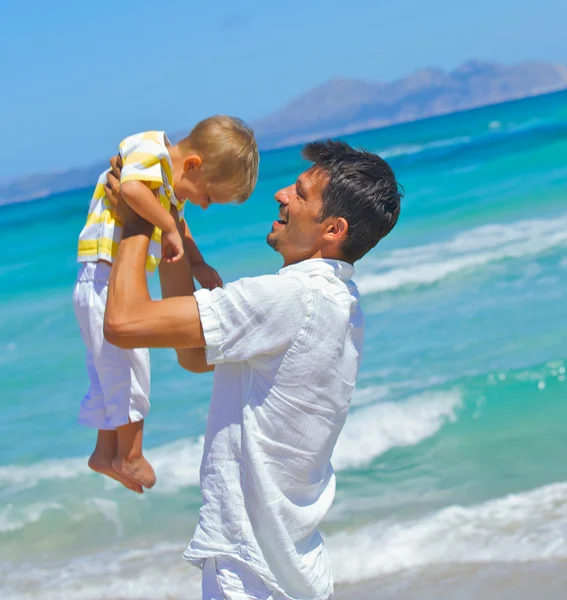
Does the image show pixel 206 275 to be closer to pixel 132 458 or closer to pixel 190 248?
pixel 190 248

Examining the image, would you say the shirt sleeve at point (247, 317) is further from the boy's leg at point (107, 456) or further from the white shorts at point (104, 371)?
the boy's leg at point (107, 456)

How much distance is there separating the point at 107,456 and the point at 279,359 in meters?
1.27

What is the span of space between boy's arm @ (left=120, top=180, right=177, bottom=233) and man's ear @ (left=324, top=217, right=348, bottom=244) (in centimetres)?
53

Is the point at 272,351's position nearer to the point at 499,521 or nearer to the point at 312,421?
the point at 312,421

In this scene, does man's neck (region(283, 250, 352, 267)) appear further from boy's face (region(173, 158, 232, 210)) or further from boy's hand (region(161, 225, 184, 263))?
boy's face (region(173, 158, 232, 210))

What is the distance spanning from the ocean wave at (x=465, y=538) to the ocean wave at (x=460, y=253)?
659cm

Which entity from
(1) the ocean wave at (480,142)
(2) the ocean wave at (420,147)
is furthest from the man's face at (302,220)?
(2) the ocean wave at (420,147)

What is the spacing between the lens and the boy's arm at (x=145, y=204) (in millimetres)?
2660

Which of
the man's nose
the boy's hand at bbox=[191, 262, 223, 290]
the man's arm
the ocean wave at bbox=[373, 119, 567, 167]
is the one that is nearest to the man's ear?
the man's nose

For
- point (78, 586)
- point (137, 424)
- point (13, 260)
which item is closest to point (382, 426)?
point (78, 586)

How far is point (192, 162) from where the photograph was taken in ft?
10.3

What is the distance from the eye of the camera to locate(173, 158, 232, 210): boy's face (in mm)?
3143

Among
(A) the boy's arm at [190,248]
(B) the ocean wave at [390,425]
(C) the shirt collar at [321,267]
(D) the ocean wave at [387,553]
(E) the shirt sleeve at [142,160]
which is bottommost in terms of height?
(B) the ocean wave at [390,425]

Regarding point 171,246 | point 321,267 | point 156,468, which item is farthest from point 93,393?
point 156,468
